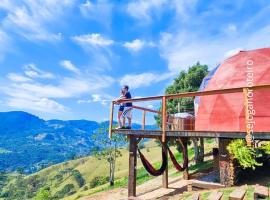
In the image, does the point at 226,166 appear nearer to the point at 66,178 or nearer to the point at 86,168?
the point at 66,178

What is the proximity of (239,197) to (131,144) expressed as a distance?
19.5ft

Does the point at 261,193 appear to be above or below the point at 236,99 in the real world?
below

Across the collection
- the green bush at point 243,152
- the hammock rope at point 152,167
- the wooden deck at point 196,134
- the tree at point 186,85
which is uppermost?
the tree at point 186,85

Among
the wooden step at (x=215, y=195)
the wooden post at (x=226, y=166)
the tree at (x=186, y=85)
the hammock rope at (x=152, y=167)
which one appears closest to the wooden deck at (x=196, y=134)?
the wooden post at (x=226, y=166)

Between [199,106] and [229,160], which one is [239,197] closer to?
[229,160]

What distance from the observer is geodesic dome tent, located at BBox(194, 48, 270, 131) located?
1049 centimetres

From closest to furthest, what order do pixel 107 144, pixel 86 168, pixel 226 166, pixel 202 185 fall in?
pixel 226 166, pixel 202 185, pixel 107 144, pixel 86 168

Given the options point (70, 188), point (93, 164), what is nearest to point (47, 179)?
point (93, 164)

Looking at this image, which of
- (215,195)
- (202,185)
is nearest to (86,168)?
(202,185)

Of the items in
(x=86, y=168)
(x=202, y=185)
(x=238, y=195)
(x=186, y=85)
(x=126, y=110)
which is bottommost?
(x=86, y=168)

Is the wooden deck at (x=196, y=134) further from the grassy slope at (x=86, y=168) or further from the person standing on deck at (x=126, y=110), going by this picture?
the grassy slope at (x=86, y=168)

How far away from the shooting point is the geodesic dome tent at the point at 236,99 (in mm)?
10492

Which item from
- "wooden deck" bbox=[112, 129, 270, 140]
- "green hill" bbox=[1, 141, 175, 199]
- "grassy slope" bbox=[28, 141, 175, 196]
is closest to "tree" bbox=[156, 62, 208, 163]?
"wooden deck" bbox=[112, 129, 270, 140]

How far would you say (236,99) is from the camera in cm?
1121
